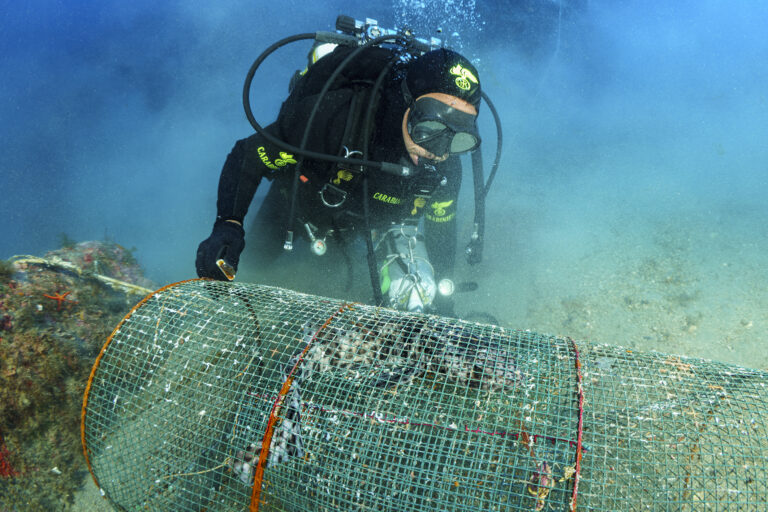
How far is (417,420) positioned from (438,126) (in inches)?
78.4

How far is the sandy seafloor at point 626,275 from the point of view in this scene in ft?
14.6

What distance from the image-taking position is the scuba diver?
2605 millimetres

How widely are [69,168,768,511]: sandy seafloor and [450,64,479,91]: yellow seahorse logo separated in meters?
3.08

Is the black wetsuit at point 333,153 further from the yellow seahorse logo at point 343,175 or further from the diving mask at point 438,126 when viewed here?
the diving mask at point 438,126

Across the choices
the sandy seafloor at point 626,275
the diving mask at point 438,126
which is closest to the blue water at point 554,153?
the sandy seafloor at point 626,275

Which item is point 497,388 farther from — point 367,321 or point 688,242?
point 688,242

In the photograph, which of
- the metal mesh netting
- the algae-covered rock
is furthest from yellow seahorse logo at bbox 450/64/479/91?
the algae-covered rock

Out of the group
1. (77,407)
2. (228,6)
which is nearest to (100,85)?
(228,6)

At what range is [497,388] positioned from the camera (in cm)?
181

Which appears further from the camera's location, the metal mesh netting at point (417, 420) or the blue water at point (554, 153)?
the blue water at point (554, 153)

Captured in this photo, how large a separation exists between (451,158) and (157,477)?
3.29 metres

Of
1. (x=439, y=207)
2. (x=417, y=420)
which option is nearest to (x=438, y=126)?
(x=439, y=207)

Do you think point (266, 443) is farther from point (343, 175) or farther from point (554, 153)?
point (554, 153)

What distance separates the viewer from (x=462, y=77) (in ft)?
8.43
